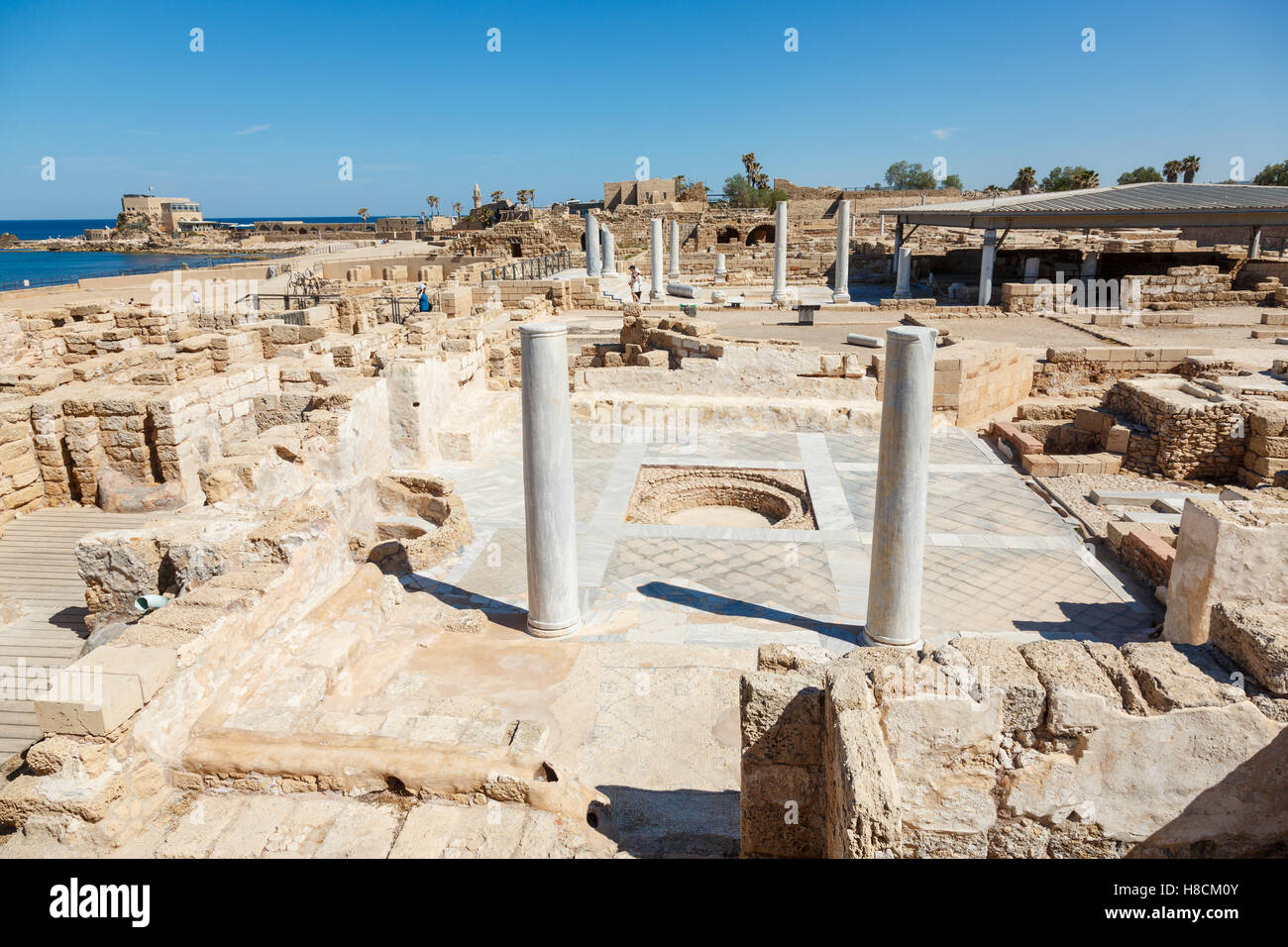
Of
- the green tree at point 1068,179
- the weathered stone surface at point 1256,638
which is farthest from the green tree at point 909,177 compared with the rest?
the weathered stone surface at point 1256,638

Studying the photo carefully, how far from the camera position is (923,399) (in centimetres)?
584

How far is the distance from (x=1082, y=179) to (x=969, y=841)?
2223 inches

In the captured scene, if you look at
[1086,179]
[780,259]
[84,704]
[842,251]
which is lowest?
[84,704]

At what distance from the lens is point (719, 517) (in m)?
10.1

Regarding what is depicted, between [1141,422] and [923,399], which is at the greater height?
[923,399]

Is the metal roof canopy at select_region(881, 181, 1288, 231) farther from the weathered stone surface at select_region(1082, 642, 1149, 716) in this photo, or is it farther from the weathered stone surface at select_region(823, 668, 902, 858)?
the weathered stone surface at select_region(823, 668, 902, 858)

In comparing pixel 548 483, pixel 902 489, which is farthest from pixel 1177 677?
pixel 548 483

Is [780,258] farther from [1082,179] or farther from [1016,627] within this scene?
[1082,179]

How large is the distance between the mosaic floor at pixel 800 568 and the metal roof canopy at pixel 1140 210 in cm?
1637

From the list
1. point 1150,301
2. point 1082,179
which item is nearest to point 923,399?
point 1150,301

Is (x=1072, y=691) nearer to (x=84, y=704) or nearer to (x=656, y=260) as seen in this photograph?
(x=84, y=704)

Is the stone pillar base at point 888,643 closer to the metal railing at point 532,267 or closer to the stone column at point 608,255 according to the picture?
the metal railing at point 532,267

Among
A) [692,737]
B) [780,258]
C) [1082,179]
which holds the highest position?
[1082,179]

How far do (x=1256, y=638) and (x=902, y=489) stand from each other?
8.98ft
